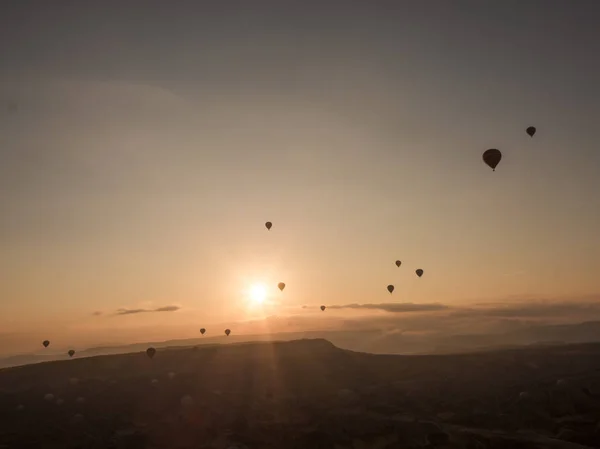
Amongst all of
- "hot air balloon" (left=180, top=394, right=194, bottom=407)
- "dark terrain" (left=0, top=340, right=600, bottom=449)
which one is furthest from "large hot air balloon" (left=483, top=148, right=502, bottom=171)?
"hot air balloon" (left=180, top=394, right=194, bottom=407)

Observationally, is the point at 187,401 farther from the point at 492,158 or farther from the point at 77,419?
the point at 492,158

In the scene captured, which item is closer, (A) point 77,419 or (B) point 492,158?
(B) point 492,158

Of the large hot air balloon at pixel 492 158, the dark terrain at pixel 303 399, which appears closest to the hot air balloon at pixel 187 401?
the dark terrain at pixel 303 399

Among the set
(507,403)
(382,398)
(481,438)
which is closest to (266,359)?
(382,398)

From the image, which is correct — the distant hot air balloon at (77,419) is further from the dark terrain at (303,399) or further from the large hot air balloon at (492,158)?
the large hot air balloon at (492,158)

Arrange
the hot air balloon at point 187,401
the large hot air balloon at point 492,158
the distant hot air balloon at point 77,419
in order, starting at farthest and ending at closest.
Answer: the hot air balloon at point 187,401 → the distant hot air balloon at point 77,419 → the large hot air balloon at point 492,158

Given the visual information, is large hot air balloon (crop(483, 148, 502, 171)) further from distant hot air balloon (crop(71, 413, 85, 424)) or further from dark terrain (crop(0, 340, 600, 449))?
distant hot air balloon (crop(71, 413, 85, 424))

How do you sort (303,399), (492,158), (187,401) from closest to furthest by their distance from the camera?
(492,158), (187,401), (303,399)

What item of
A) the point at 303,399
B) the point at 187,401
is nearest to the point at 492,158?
the point at 303,399
